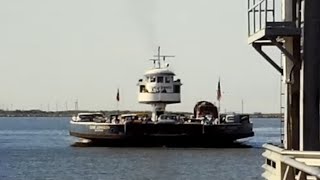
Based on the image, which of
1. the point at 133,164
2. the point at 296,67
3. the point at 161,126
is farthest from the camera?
the point at 161,126

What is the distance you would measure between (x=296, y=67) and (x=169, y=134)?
65.8 metres

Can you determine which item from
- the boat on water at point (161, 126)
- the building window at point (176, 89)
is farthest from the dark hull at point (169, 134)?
the building window at point (176, 89)

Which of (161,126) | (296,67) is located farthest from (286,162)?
(161,126)

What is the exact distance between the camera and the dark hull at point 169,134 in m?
84.2

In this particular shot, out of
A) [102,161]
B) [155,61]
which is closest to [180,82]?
[155,61]

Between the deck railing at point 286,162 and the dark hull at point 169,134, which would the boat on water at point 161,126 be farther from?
the deck railing at point 286,162

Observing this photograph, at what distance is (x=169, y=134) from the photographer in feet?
277

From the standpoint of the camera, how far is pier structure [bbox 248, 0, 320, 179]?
703 inches

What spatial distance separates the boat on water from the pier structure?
64444 millimetres

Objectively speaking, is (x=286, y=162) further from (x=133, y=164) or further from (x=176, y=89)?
(x=176, y=89)

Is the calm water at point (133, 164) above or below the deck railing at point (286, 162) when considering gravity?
below

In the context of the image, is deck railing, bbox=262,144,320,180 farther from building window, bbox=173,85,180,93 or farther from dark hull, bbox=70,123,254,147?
building window, bbox=173,85,180,93

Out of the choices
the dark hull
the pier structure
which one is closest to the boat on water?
the dark hull

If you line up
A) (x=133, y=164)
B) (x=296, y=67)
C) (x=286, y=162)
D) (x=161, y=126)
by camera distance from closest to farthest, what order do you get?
(x=286, y=162) < (x=296, y=67) < (x=133, y=164) < (x=161, y=126)
